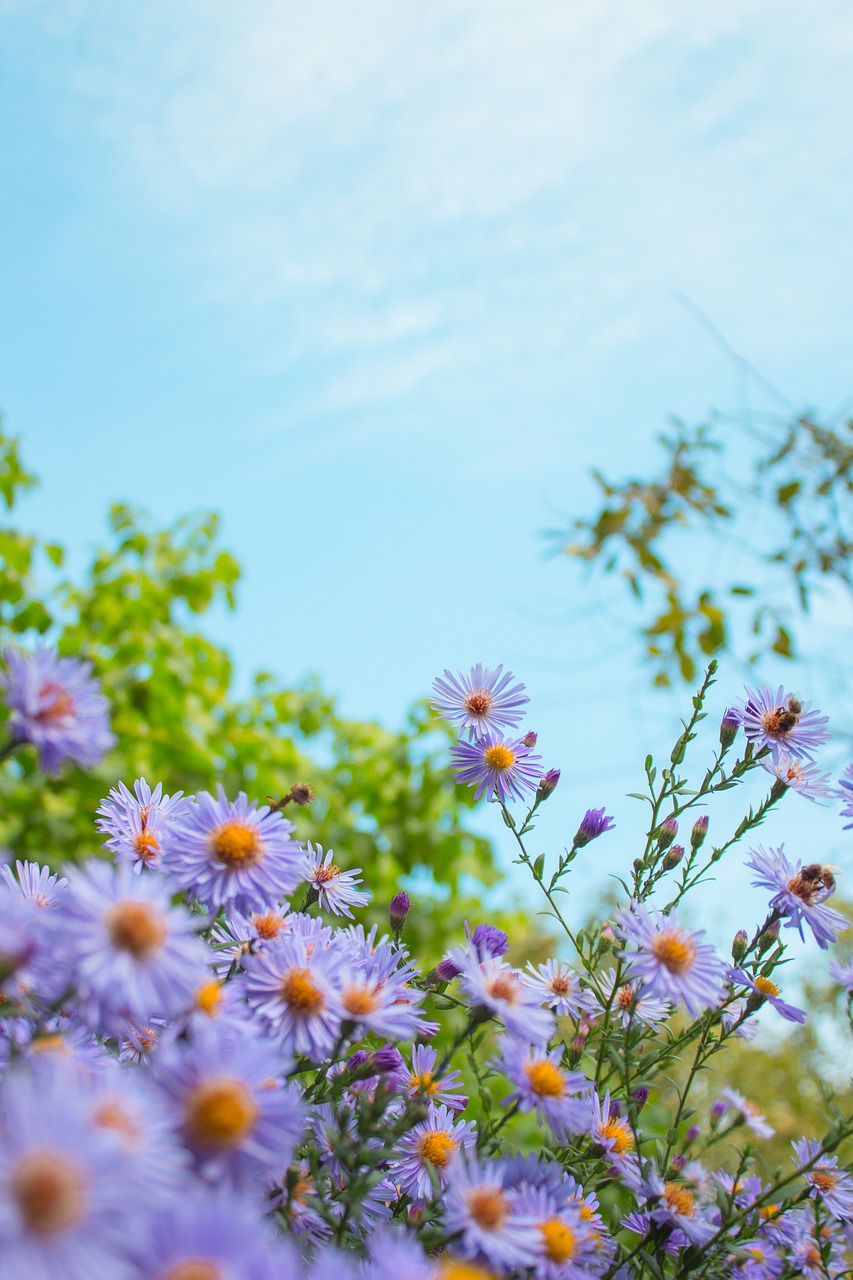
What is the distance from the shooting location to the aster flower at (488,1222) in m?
0.70

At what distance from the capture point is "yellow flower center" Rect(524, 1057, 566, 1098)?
0.84m

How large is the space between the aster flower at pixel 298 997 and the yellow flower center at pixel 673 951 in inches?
11.9

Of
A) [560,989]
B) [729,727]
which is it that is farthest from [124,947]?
[729,727]

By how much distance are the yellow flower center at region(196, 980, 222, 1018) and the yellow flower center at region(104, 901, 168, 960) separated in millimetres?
89

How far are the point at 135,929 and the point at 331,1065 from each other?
0.31 m

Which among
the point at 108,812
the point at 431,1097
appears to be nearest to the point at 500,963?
the point at 431,1097

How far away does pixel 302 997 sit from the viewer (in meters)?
0.79

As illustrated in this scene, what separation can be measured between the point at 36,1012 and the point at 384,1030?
0.27 m

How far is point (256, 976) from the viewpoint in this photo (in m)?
0.80

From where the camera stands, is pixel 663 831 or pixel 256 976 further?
pixel 663 831

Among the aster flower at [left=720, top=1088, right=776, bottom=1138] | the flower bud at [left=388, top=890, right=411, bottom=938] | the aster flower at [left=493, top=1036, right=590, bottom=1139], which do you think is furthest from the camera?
the aster flower at [left=720, top=1088, right=776, bottom=1138]

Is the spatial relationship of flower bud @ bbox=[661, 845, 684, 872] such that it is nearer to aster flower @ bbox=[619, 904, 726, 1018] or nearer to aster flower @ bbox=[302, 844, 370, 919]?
aster flower @ bbox=[619, 904, 726, 1018]

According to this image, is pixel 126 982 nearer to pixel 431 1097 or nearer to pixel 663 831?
pixel 431 1097

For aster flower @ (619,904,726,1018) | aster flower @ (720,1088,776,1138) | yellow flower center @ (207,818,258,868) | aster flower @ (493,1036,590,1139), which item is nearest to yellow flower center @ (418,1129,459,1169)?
aster flower @ (493,1036,590,1139)
